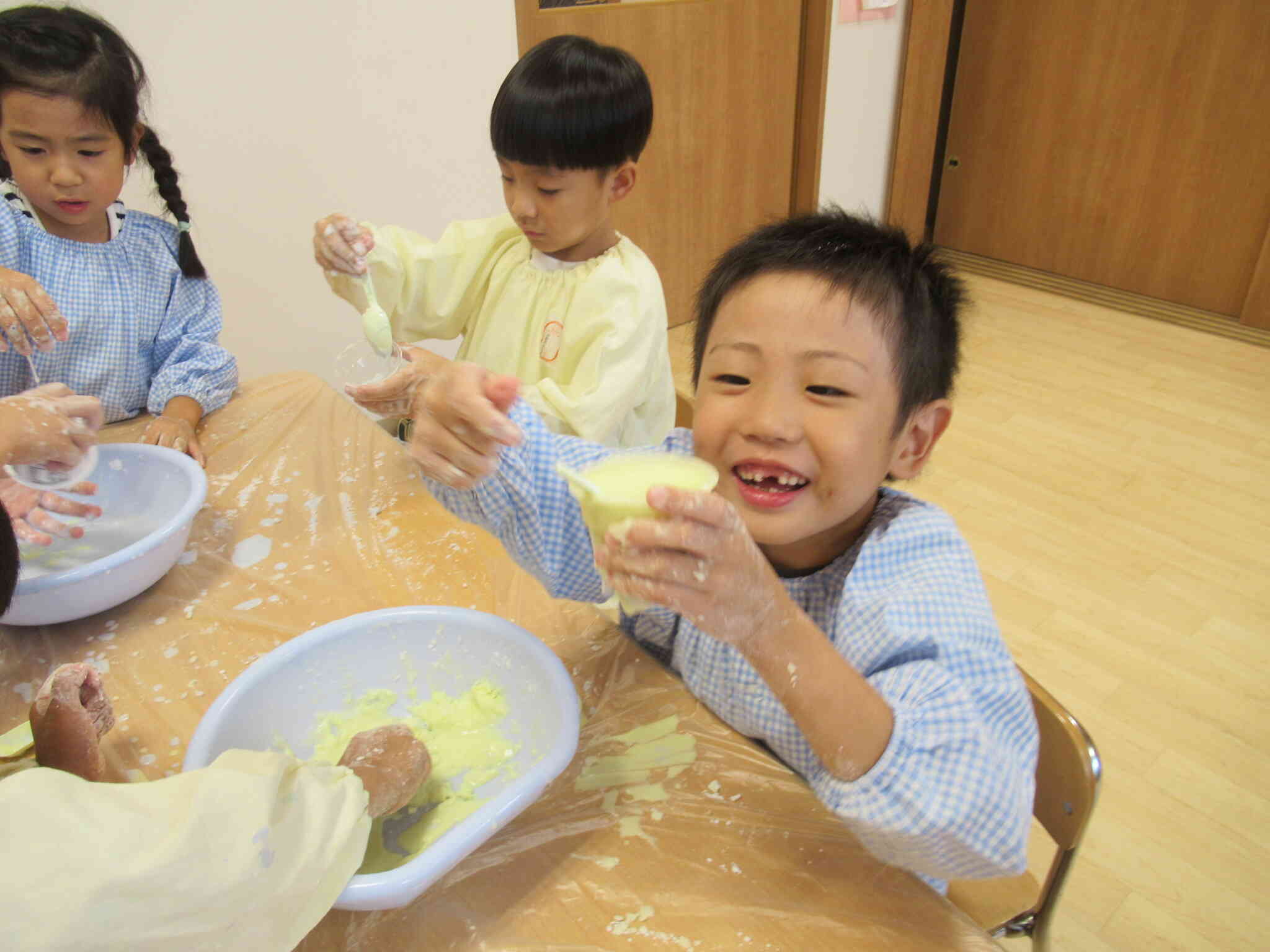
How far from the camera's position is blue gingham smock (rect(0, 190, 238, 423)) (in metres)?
1.40

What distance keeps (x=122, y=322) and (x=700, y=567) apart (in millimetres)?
1320

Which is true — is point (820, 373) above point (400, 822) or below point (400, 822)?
above

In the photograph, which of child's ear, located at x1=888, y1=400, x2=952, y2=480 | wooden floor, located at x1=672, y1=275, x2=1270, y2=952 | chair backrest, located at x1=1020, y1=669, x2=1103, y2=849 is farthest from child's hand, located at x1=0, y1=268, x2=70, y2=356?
wooden floor, located at x1=672, y1=275, x2=1270, y2=952

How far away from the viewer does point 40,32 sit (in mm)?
1274

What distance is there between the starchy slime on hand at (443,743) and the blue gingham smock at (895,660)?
170mm

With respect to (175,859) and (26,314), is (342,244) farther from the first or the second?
(175,859)

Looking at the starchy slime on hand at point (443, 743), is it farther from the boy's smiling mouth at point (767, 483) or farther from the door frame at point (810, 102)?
the door frame at point (810, 102)

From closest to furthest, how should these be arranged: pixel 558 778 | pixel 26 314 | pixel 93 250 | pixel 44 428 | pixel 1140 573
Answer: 1. pixel 558 778
2. pixel 44 428
3. pixel 26 314
4. pixel 93 250
5. pixel 1140 573

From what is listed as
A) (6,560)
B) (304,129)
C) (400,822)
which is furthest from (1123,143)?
(6,560)

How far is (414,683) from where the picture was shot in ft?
2.88

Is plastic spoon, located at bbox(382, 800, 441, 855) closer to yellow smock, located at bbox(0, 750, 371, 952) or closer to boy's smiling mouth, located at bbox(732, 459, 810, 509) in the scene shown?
yellow smock, located at bbox(0, 750, 371, 952)

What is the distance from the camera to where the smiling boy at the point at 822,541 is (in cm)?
63

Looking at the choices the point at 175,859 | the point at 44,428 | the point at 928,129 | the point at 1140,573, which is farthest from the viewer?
the point at 928,129

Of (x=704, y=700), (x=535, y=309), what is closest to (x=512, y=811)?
(x=704, y=700)
